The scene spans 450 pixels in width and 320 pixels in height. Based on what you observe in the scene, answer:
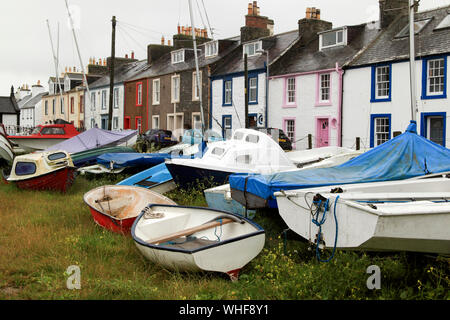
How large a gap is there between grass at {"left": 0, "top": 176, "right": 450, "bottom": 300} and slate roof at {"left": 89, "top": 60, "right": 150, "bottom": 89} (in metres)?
40.4

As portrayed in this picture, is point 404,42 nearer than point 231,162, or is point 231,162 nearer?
point 231,162

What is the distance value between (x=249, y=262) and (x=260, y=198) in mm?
1505

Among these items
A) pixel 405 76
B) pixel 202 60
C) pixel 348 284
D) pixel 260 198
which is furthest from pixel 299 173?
pixel 202 60

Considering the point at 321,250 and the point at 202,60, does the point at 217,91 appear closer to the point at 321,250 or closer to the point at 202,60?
the point at 202,60

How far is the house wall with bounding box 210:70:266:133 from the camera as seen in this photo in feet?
105

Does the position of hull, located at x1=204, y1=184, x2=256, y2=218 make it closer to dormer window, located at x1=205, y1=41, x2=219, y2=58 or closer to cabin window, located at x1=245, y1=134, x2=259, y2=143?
cabin window, located at x1=245, y1=134, x2=259, y2=143

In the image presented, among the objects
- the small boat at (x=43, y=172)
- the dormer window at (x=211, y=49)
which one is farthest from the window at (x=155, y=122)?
the small boat at (x=43, y=172)

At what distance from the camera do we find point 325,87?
2797 cm

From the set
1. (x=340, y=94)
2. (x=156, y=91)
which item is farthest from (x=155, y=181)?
(x=156, y=91)

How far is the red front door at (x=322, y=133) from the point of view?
27.8 meters

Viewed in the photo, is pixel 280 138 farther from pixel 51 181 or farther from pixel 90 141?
pixel 51 181

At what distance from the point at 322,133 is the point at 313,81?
3.07 m

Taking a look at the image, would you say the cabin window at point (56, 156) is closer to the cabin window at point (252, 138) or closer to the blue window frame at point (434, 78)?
the cabin window at point (252, 138)
